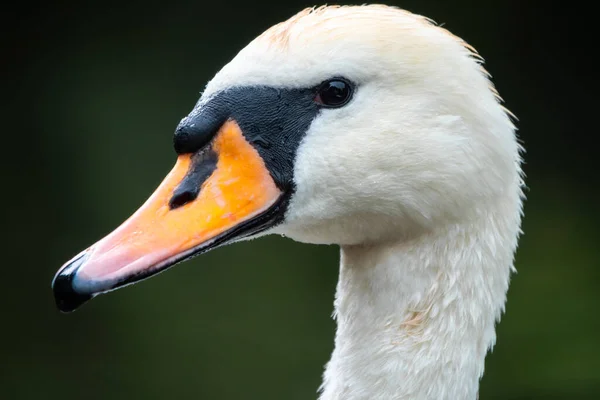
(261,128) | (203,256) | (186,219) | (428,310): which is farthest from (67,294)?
(203,256)

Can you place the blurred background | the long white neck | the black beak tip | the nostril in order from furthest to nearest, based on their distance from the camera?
the blurred background < the long white neck < the nostril < the black beak tip

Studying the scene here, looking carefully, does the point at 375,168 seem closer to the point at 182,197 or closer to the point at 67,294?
the point at 182,197

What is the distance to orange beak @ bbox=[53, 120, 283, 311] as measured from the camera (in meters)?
2.00

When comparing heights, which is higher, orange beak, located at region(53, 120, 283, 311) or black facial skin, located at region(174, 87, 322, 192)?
black facial skin, located at region(174, 87, 322, 192)

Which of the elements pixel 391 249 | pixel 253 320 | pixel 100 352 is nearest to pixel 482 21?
pixel 253 320

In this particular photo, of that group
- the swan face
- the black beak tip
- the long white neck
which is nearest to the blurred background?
the long white neck

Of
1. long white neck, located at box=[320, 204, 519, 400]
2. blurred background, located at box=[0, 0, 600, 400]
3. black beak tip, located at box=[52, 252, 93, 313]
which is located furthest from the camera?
blurred background, located at box=[0, 0, 600, 400]

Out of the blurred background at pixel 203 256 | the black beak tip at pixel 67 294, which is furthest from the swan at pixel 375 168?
the blurred background at pixel 203 256

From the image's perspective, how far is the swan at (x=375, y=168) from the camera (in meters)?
2.16

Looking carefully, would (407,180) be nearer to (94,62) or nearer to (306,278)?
(306,278)

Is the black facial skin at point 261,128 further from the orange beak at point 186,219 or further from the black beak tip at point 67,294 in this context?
the black beak tip at point 67,294

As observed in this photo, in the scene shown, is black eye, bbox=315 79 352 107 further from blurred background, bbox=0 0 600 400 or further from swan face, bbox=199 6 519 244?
blurred background, bbox=0 0 600 400

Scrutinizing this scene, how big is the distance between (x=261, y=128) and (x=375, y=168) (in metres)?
0.25

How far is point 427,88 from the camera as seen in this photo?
219cm
